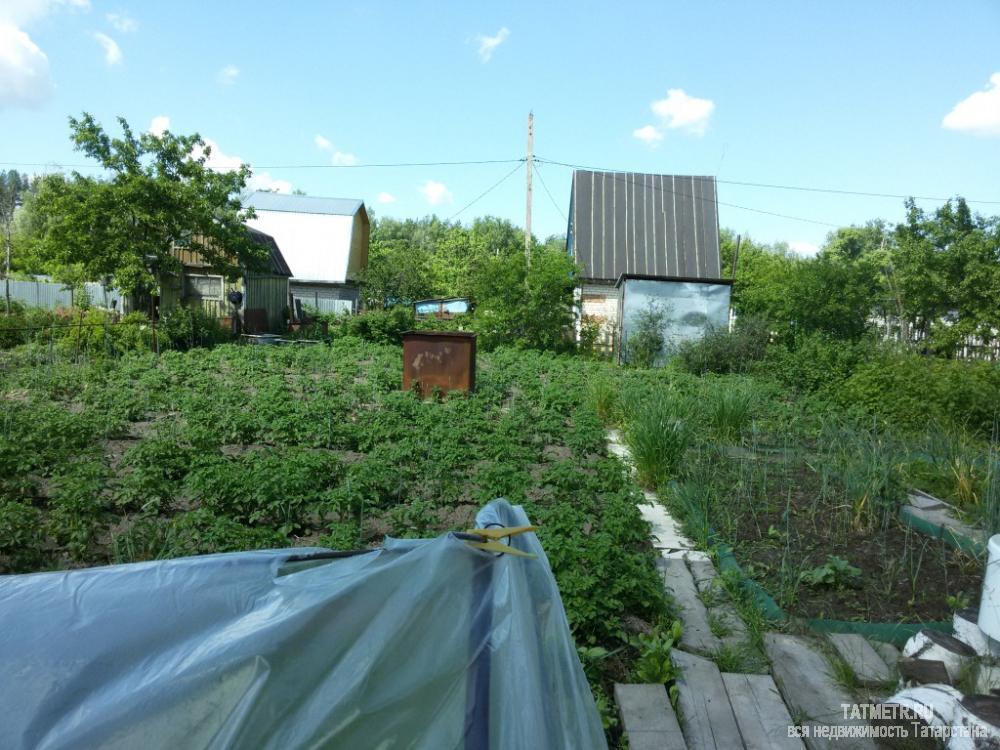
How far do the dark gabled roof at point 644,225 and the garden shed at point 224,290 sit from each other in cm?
1083

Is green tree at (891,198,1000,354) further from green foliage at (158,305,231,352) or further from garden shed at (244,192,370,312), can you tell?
garden shed at (244,192,370,312)

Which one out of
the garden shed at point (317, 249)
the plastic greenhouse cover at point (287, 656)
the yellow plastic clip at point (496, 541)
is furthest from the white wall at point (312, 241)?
the plastic greenhouse cover at point (287, 656)

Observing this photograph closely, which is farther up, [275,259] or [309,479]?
[275,259]

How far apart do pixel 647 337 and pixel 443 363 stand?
9.12m

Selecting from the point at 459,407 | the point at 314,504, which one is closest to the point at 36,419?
the point at 314,504

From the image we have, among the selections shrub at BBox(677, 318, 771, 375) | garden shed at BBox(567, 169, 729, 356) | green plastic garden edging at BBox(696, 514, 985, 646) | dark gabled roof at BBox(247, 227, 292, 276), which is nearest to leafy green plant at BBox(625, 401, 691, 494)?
green plastic garden edging at BBox(696, 514, 985, 646)

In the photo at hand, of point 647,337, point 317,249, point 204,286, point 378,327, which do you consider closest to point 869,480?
point 647,337

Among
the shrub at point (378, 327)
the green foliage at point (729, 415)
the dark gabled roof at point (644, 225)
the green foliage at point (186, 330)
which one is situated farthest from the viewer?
the dark gabled roof at point (644, 225)

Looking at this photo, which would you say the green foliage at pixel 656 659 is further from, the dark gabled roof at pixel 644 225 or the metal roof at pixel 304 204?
the metal roof at pixel 304 204

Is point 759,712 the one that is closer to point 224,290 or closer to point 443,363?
point 443,363

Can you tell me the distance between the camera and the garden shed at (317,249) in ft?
105

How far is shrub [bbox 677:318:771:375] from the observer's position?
16328 mm

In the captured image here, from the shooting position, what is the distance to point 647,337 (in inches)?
719

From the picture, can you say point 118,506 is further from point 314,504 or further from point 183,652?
point 183,652
